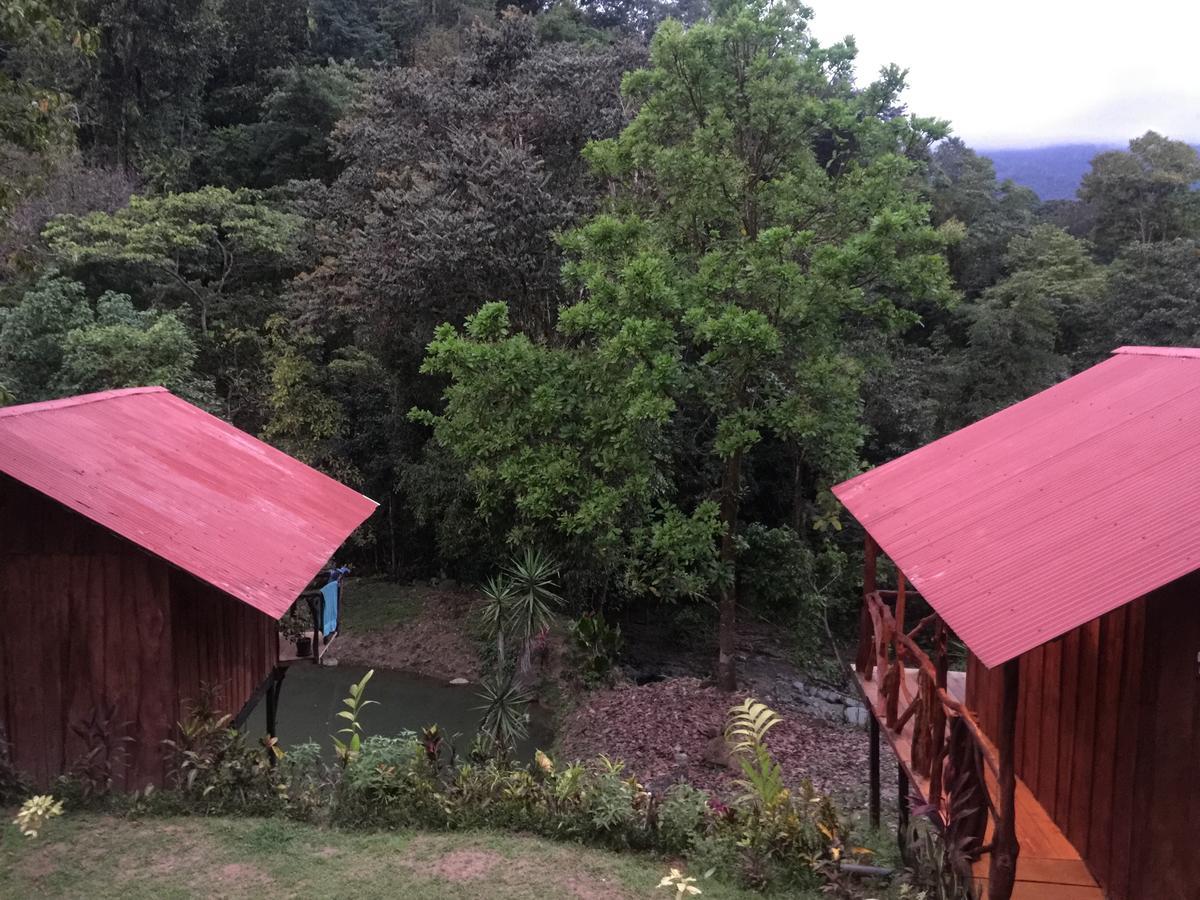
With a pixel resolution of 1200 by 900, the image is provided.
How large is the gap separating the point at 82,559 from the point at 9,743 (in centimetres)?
166

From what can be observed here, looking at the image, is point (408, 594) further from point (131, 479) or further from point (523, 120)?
point (131, 479)

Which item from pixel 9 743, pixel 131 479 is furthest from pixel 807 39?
pixel 9 743

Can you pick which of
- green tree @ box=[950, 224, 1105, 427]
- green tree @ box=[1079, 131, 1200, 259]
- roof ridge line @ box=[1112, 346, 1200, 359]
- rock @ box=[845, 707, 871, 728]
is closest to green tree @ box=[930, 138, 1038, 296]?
green tree @ box=[1079, 131, 1200, 259]

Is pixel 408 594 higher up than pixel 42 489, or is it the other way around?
pixel 42 489

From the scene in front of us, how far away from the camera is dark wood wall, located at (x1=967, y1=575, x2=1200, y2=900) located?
17.3ft

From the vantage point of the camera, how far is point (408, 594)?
70.5ft

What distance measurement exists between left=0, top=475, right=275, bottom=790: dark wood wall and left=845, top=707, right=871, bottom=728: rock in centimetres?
1101

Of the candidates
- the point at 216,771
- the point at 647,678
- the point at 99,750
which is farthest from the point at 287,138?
the point at 216,771

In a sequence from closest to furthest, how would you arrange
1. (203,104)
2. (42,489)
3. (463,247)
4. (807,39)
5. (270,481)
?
1. (42,489)
2. (270,481)
3. (807,39)
4. (463,247)
5. (203,104)

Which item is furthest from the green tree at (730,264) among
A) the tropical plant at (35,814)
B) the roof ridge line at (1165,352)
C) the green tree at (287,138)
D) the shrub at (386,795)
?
the green tree at (287,138)

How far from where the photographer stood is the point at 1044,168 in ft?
121

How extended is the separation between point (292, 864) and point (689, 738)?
24.6 feet

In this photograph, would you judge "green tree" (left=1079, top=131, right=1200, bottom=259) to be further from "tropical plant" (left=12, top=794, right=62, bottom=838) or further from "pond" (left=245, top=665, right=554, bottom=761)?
"tropical plant" (left=12, top=794, right=62, bottom=838)

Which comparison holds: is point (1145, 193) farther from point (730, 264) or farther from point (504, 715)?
point (504, 715)
